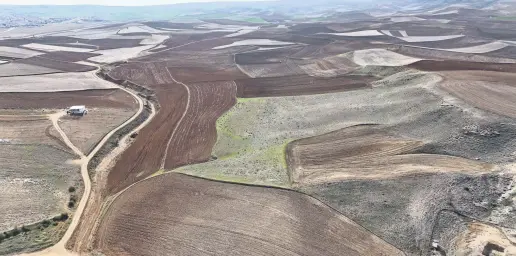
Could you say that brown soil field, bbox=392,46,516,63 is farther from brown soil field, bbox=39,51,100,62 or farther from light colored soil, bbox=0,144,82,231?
brown soil field, bbox=39,51,100,62

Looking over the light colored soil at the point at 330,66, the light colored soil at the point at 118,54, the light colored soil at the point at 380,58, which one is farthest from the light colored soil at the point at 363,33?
the light colored soil at the point at 118,54

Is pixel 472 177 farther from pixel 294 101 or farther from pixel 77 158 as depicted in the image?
pixel 77 158

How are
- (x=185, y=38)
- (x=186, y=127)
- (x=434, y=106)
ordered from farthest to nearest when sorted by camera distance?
(x=185, y=38) → (x=186, y=127) → (x=434, y=106)

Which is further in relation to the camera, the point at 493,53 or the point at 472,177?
the point at 493,53

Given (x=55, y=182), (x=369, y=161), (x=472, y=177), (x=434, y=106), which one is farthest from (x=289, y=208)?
(x=434, y=106)

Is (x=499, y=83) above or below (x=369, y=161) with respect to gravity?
above

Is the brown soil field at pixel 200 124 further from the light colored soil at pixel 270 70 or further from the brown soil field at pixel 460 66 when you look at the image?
the brown soil field at pixel 460 66

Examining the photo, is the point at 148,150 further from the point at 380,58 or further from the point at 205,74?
the point at 380,58

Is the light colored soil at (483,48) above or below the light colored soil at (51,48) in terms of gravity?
below

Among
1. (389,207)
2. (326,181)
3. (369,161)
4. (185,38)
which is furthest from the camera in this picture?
(185,38)
